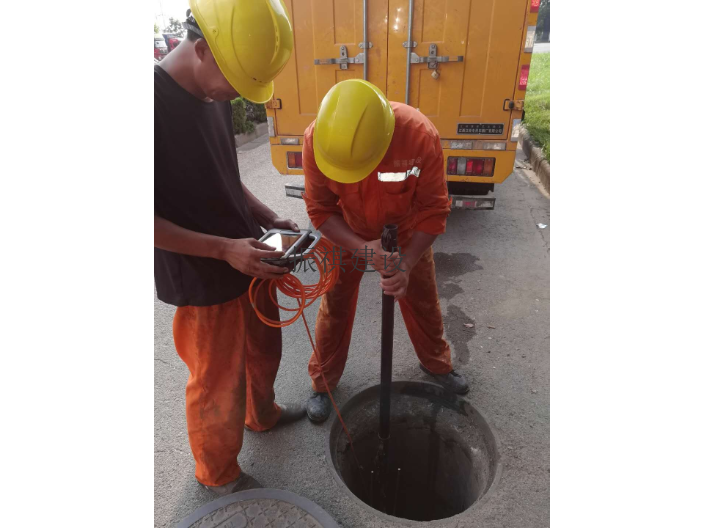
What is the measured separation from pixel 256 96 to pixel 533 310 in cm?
307

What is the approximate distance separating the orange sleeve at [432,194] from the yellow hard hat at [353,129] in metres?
0.31

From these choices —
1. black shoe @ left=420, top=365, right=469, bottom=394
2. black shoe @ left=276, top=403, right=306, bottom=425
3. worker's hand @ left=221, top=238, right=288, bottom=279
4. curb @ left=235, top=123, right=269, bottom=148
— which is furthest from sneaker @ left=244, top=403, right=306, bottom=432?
curb @ left=235, top=123, right=269, bottom=148

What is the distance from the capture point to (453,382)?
286cm

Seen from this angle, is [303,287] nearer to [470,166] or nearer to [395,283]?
[395,283]

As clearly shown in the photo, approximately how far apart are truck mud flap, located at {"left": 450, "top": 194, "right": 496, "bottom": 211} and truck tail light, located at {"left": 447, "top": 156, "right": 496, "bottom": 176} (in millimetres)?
336

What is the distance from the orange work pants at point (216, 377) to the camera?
1.99 m

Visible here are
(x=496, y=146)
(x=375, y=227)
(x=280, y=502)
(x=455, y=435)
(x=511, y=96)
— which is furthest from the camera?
(x=496, y=146)

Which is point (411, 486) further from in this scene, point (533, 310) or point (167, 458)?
point (533, 310)

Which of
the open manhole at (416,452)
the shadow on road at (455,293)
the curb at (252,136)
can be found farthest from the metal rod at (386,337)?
the curb at (252,136)

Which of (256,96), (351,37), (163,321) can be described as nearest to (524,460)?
(256,96)

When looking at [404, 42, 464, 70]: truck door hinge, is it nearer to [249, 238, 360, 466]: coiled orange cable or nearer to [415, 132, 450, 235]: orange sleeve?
[415, 132, 450, 235]: orange sleeve

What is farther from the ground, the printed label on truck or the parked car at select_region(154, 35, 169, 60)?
the parked car at select_region(154, 35, 169, 60)

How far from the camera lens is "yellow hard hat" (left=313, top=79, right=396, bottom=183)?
1.80m

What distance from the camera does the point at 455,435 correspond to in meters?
2.70
